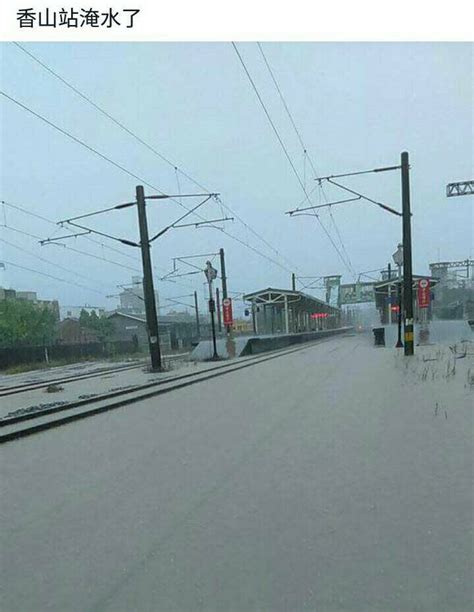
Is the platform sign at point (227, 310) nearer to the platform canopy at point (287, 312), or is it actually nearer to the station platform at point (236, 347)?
the station platform at point (236, 347)

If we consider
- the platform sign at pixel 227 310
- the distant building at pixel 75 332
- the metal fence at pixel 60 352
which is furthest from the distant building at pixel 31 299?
the platform sign at pixel 227 310

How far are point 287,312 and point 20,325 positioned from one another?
2508 cm

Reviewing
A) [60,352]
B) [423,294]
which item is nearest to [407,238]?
[423,294]

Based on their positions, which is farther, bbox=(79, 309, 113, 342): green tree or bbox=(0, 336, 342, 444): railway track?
bbox=(79, 309, 113, 342): green tree

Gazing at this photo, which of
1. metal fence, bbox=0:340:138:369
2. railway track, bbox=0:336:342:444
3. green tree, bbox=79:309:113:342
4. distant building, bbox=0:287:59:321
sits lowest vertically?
metal fence, bbox=0:340:138:369

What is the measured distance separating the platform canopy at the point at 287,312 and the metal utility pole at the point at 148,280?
65.0ft

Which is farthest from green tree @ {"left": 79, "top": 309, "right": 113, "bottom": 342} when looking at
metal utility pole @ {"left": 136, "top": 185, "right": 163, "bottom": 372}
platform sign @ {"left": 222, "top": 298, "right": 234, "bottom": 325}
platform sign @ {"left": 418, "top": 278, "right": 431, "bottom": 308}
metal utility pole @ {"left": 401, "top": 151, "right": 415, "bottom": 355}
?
metal utility pole @ {"left": 401, "top": 151, "right": 415, "bottom": 355}

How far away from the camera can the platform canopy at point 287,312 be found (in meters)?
35.3

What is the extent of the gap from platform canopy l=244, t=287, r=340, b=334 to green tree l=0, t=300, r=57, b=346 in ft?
63.9

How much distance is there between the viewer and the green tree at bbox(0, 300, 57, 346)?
1710 inches

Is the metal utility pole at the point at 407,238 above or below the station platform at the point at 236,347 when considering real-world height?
above

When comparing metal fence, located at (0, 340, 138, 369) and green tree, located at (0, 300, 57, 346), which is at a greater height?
green tree, located at (0, 300, 57, 346)

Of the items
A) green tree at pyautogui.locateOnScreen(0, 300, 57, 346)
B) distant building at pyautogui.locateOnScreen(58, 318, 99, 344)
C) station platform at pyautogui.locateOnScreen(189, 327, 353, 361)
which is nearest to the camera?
station platform at pyautogui.locateOnScreen(189, 327, 353, 361)

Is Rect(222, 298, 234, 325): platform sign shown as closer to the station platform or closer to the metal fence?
the station platform
